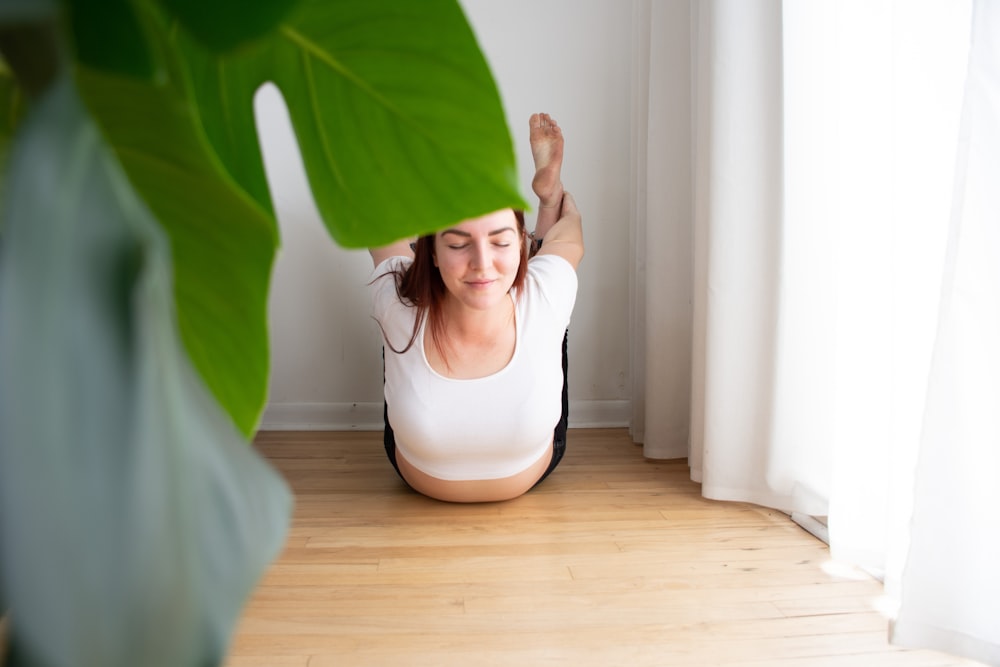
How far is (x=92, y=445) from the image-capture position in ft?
0.37

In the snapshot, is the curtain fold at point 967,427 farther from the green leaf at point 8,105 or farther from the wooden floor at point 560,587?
the green leaf at point 8,105

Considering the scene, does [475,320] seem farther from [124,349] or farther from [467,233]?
[124,349]

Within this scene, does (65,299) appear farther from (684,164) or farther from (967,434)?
(684,164)

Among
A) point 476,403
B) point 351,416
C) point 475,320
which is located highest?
point 475,320

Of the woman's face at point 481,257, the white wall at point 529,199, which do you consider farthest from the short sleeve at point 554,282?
the white wall at point 529,199

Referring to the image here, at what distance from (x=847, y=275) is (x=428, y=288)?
0.89 metres

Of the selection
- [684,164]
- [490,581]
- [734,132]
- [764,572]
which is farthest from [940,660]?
[684,164]

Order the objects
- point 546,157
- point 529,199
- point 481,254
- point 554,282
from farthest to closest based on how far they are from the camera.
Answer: point 529,199 → point 546,157 → point 554,282 → point 481,254

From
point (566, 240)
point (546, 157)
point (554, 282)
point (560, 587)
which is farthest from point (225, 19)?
point (546, 157)

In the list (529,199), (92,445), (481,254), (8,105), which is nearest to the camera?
(92,445)

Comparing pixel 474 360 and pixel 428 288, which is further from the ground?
pixel 428 288

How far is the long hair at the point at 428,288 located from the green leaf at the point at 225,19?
1.48 metres

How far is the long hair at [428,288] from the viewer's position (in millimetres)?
1674

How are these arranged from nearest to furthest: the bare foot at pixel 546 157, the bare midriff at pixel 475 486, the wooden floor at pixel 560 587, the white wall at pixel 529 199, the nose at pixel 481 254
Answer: the wooden floor at pixel 560 587 < the nose at pixel 481 254 < the bare midriff at pixel 475 486 < the bare foot at pixel 546 157 < the white wall at pixel 529 199
